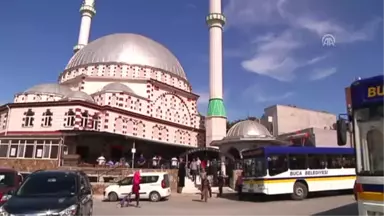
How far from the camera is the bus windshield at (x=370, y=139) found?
648 cm

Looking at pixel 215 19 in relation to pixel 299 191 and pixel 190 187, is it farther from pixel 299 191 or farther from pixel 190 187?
pixel 299 191

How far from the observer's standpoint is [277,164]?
1744 centimetres

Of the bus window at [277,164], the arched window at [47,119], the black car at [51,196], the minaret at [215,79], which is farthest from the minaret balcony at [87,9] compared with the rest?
the black car at [51,196]

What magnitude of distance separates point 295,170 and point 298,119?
97.7 ft

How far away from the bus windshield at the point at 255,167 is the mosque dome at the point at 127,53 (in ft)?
90.4

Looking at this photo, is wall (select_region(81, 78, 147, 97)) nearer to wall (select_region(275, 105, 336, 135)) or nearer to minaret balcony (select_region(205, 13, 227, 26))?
minaret balcony (select_region(205, 13, 227, 26))

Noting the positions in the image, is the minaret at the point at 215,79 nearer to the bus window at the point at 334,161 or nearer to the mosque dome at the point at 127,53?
the mosque dome at the point at 127,53

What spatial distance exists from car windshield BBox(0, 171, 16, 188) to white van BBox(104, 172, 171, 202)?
26.2ft

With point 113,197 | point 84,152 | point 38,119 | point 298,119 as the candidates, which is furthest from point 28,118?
point 298,119

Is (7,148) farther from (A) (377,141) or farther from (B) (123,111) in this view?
(A) (377,141)

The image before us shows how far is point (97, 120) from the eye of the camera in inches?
1378

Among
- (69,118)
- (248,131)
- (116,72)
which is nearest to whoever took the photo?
(69,118)

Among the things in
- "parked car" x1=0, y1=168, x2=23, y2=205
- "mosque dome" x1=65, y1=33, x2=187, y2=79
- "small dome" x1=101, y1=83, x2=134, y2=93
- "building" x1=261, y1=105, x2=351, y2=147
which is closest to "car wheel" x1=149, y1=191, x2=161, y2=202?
"parked car" x1=0, y1=168, x2=23, y2=205

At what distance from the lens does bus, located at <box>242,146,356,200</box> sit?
679 inches
